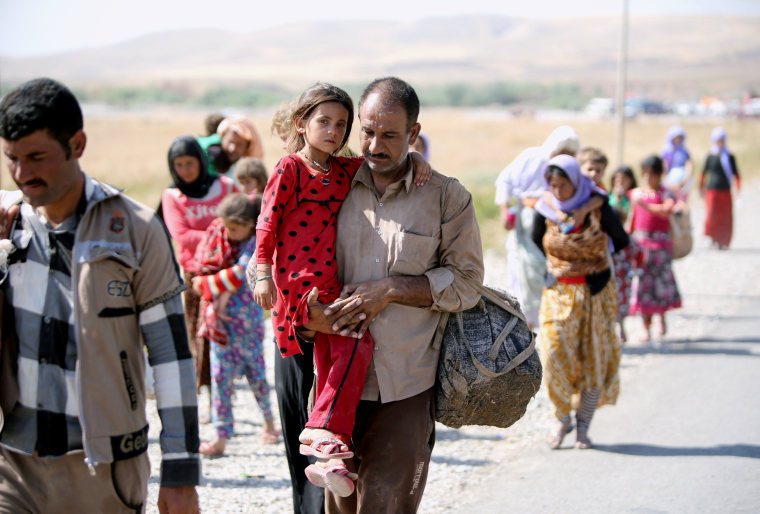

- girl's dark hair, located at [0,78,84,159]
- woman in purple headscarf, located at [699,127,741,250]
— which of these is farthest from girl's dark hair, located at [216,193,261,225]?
woman in purple headscarf, located at [699,127,741,250]

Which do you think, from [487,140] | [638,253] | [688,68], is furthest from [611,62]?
[638,253]

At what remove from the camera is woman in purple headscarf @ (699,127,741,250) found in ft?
51.8

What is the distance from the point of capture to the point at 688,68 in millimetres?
172500

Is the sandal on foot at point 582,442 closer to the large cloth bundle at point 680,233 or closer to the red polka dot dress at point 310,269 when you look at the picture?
the red polka dot dress at point 310,269

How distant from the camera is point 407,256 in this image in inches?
143

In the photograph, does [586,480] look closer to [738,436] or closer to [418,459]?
[738,436]

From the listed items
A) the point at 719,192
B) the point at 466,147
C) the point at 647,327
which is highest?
the point at 719,192

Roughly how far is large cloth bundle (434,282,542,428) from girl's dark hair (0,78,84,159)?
166 cm

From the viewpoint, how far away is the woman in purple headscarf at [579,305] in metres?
6.17

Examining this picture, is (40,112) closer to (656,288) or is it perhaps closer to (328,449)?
(328,449)

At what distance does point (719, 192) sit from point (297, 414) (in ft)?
43.6

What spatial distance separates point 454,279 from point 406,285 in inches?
8.2

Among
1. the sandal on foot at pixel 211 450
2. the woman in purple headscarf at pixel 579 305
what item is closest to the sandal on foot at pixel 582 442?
the woman in purple headscarf at pixel 579 305

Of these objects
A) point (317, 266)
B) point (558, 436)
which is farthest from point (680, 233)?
point (317, 266)
